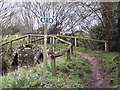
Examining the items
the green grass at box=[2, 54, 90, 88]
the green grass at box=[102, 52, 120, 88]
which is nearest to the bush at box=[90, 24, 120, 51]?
the green grass at box=[102, 52, 120, 88]

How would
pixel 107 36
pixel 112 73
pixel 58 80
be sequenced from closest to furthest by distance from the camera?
pixel 58 80, pixel 112 73, pixel 107 36

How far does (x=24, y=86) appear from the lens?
3.55 meters

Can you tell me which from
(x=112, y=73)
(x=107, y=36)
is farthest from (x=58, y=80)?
(x=107, y=36)

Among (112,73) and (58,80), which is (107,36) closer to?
(112,73)

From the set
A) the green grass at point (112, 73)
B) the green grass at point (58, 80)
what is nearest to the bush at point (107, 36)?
the green grass at point (112, 73)

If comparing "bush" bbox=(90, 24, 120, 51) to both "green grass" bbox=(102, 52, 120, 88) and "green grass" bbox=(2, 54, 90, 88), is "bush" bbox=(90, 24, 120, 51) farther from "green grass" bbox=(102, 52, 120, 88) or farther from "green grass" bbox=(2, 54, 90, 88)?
"green grass" bbox=(2, 54, 90, 88)

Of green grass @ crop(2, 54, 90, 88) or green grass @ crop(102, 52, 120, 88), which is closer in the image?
green grass @ crop(2, 54, 90, 88)

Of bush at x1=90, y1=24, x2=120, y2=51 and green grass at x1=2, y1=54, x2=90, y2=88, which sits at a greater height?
bush at x1=90, y1=24, x2=120, y2=51

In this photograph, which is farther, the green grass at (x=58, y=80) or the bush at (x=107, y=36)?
the bush at (x=107, y=36)

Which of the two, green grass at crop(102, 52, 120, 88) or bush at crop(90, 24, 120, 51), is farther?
bush at crop(90, 24, 120, 51)

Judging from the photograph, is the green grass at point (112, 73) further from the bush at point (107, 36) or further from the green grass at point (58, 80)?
the bush at point (107, 36)

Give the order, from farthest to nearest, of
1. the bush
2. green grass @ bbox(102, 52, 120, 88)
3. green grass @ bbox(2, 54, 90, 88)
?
the bush
green grass @ bbox(102, 52, 120, 88)
green grass @ bbox(2, 54, 90, 88)

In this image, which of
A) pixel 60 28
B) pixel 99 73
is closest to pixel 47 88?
pixel 99 73

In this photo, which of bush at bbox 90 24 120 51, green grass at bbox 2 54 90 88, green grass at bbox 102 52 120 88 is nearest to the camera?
green grass at bbox 2 54 90 88
